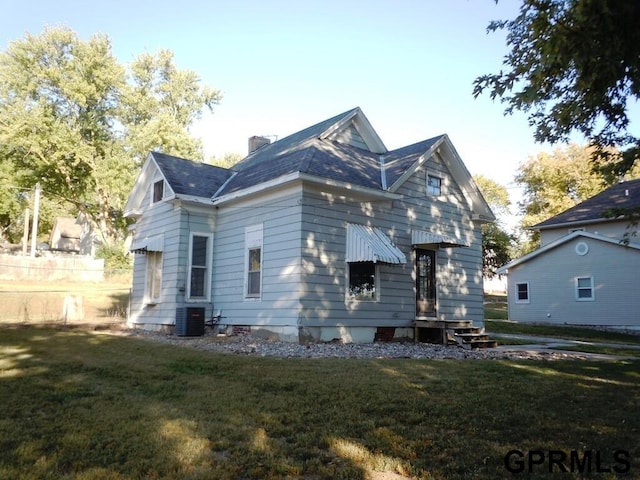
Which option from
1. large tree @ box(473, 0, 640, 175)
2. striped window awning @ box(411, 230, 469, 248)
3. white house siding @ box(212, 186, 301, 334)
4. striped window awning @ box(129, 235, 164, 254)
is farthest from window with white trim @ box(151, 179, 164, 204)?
large tree @ box(473, 0, 640, 175)

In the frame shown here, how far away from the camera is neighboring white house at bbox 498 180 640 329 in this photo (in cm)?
2253

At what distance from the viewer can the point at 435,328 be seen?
45.6 ft

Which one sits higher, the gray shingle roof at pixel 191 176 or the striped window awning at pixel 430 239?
the gray shingle roof at pixel 191 176

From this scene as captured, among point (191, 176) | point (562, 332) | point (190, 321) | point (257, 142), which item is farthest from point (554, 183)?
point (190, 321)

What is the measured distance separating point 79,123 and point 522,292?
31562 mm

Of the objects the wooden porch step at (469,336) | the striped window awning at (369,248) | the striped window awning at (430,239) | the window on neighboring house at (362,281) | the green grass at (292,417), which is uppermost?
the striped window awning at (430,239)

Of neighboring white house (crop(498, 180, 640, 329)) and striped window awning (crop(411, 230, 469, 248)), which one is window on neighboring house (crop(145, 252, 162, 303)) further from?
neighboring white house (crop(498, 180, 640, 329))

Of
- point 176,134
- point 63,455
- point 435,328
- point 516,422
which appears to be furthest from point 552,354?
point 176,134

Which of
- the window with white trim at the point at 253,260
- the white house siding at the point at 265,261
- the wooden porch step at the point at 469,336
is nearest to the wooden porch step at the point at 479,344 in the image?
the wooden porch step at the point at 469,336

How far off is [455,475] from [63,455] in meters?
2.80

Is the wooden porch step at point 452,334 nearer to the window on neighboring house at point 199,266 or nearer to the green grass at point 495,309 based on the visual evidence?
the window on neighboring house at point 199,266

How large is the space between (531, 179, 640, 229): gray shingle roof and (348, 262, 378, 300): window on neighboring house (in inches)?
669

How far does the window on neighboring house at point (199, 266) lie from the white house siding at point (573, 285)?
17816mm

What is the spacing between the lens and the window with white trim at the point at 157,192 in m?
16.6
